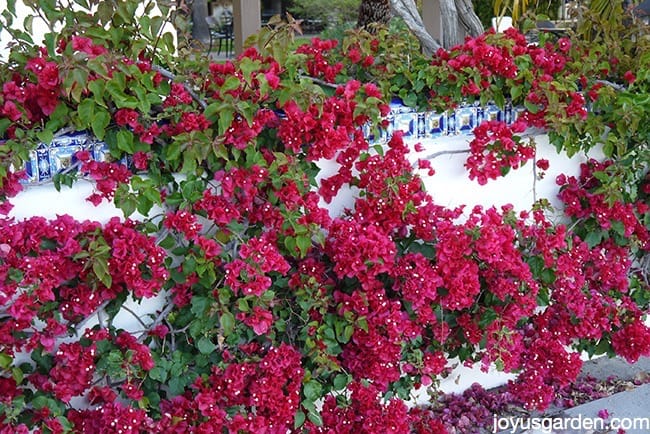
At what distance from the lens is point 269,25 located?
2615 millimetres

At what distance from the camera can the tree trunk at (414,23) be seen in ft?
11.6

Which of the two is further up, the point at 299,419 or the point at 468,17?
the point at 468,17

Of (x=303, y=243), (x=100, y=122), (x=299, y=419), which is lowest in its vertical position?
(x=299, y=419)

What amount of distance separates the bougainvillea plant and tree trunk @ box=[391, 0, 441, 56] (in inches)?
18.1

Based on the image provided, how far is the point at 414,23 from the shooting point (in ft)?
11.7

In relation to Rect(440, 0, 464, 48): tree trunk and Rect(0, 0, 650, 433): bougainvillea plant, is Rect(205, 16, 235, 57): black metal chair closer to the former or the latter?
Rect(440, 0, 464, 48): tree trunk

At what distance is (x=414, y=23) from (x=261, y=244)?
59.3 inches

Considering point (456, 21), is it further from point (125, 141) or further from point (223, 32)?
point (223, 32)

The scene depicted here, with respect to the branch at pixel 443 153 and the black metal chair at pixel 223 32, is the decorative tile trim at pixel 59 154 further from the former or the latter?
the black metal chair at pixel 223 32

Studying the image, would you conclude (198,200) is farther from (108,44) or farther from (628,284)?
(628,284)

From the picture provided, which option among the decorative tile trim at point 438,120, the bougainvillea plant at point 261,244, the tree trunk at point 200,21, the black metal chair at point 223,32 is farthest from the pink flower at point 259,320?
the tree trunk at point 200,21

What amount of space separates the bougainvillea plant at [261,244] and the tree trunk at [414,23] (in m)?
0.46

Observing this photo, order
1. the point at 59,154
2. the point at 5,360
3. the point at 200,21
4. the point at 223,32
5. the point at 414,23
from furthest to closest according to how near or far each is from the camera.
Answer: the point at 223,32 → the point at 200,21 → the point at 414,23 → the point at 59,154 → the point at 5,360

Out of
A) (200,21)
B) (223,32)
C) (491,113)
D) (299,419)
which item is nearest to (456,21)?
(491,113)
